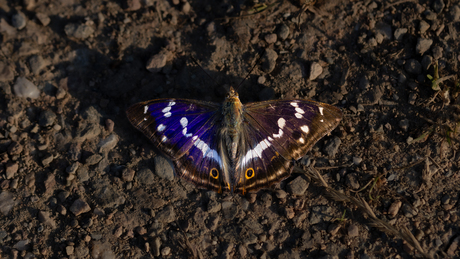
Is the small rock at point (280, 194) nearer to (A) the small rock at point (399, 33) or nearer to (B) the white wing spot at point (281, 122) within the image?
(B) the white wing spot at point (281, 122)

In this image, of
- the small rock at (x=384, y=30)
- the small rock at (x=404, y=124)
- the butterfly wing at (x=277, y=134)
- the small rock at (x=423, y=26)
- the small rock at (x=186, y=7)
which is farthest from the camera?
the small rock at (x=186, y=7)

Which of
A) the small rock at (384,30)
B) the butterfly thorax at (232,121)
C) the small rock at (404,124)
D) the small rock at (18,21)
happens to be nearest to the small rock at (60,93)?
the small rock at (18,21)

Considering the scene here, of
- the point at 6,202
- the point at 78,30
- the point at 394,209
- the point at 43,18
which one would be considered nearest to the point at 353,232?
the point at 394,209

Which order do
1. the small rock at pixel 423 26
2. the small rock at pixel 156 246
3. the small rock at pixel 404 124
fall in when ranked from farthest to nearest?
the small rock at pixel 423 26
the small rock at pixel 404 124
the small rock at pixel 156 246

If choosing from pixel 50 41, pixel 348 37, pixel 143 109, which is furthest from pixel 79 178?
pixel 348 37

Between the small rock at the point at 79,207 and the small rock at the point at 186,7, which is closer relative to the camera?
the small rock at the point at 79,207
